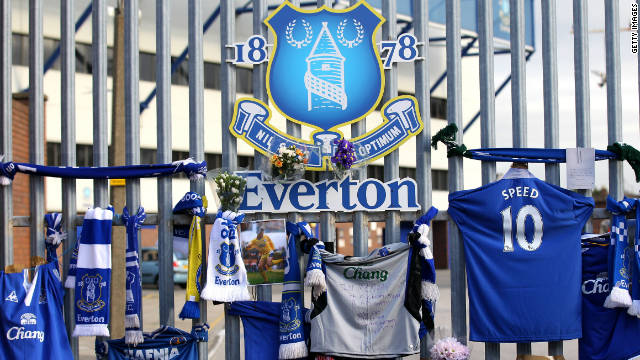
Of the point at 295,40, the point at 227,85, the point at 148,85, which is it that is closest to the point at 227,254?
the point at 227,85

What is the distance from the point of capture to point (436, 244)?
3319 cm

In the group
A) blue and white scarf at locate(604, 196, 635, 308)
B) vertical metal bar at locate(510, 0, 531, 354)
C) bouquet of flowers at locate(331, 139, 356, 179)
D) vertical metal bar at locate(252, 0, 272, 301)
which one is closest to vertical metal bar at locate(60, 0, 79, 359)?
vertical metal bar at locate(252, 0, 272, 301)

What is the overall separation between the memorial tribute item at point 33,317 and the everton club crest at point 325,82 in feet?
8.72

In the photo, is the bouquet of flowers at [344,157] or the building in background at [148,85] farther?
the building in background at [148,85]

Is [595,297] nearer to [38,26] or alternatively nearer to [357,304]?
[357,304]

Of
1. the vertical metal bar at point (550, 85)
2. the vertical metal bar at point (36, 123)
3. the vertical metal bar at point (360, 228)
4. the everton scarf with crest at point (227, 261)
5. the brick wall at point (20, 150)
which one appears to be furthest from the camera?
the brick wall at point (20, 150)

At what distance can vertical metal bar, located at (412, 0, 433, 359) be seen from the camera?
7.68m

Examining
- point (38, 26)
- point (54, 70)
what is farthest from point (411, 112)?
point (54, 70)

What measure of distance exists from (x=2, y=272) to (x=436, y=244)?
89.7ft

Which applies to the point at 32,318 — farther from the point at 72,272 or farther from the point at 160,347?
the point at 160,347

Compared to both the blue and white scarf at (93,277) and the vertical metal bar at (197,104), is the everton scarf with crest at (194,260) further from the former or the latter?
the blue and white scarf at (93,277)

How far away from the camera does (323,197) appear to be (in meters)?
7.66

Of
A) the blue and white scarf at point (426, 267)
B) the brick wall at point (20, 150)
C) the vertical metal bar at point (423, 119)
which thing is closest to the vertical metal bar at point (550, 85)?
the vertical metal bar at point (423, 119)

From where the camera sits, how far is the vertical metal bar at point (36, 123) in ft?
26.0
